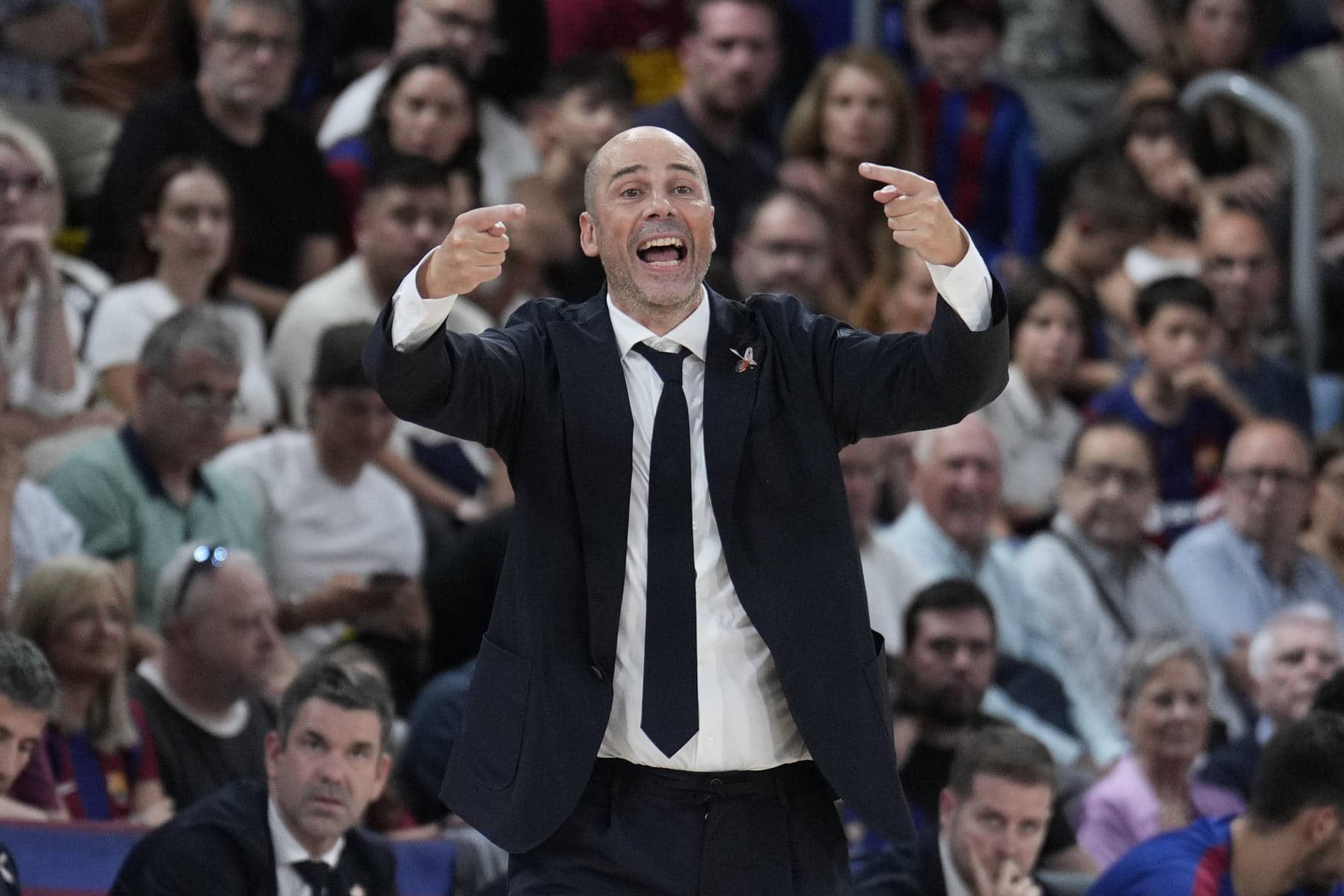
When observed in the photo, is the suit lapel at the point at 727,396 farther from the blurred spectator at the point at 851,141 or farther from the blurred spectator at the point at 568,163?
the blurred spectator at the point at 851,141

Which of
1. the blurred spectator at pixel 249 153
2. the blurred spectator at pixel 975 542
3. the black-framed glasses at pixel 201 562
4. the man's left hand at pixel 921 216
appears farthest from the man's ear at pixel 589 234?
the blurred spectator at pixel 249 153

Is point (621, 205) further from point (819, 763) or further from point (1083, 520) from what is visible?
point (1083, 520)

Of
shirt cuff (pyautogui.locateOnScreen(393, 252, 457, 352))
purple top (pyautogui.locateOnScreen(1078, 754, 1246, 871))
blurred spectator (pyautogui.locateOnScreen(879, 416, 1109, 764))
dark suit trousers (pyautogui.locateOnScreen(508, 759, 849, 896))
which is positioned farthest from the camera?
blurred spectator (pyautogui.locateOnScreen(879, 416, 1109, 764))

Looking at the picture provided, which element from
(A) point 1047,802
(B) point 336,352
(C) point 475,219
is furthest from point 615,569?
(B) point 336,352

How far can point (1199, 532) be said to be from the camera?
24.4ft

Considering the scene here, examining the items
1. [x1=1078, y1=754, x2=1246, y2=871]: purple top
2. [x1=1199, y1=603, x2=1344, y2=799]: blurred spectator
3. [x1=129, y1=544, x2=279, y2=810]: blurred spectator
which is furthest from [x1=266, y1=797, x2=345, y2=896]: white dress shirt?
[x1=1199, y1=603, x2=1344, y2=799]: blurred spectator

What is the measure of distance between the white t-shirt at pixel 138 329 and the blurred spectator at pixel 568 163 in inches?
38.8

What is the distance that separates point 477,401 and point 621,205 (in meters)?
0.38

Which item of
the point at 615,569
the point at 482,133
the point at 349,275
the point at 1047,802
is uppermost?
the point at 482,133

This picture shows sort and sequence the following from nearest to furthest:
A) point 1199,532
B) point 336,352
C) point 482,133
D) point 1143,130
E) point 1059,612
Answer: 1. point 336,352
2. point 1059,612
3. point 1199,532
4. point 482,133
5. point 1143,130

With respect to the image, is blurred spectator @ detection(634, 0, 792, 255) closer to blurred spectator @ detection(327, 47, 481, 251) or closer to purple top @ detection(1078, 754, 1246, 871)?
blurred spectator @ detection(327, 47, 481, 251)

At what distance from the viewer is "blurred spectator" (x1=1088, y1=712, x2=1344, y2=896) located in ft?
15.3

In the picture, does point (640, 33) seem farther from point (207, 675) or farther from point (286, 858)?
point (286, 858)

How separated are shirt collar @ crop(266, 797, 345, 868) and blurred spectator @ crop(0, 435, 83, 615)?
116 cm
